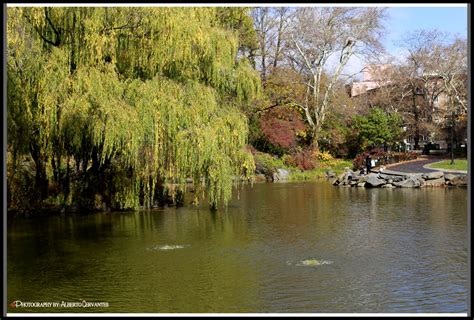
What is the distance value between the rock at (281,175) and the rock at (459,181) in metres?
8.54

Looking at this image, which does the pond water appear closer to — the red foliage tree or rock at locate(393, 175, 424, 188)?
rock at locate(393, 175, 424, 188)

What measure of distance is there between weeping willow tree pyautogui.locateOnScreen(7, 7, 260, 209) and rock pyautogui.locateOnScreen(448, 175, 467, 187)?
1025 cm

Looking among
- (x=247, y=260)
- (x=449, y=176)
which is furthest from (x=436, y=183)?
(x=247, y=260)

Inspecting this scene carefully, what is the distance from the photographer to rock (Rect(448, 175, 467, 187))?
72.6ft

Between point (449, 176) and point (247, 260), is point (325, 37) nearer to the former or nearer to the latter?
point (449, 176)

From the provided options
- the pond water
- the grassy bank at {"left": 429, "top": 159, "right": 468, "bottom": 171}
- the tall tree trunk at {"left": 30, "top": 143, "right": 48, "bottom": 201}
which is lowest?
the pond water

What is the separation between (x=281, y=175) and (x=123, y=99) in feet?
52.8

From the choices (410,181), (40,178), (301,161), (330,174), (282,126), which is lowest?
(410,181)

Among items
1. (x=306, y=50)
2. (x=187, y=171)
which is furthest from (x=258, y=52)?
(x=187, y=171)

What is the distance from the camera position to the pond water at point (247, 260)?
7.38 meters

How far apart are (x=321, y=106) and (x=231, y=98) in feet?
63.8

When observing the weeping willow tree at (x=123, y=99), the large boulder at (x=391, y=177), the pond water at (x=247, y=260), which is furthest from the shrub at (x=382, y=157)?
the weeping willow tree at (x=123, y=99)

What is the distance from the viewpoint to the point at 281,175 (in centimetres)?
2897

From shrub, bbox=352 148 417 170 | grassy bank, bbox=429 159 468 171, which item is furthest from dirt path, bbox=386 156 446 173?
grassy bank, bbox=429 159 468 171
